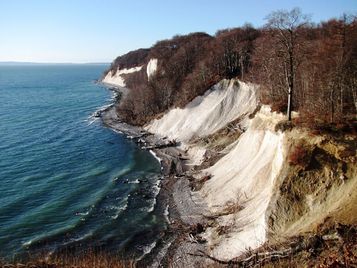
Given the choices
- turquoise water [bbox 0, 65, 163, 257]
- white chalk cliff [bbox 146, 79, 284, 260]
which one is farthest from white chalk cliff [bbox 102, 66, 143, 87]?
white chalk cliff [bbox 146, 79, 284, 260]

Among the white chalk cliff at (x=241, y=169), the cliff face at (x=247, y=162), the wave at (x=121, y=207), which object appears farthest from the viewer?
the wave at (x=121, y=207)

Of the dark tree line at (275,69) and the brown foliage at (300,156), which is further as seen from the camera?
the dark tree line at (275,69)

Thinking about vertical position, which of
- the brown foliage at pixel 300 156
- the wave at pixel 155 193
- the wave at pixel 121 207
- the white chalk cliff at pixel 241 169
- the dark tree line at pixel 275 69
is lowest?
the wave at pixel 121 207

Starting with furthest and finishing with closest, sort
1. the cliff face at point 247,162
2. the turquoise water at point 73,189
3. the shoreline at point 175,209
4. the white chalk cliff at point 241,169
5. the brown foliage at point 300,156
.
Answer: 1. the turquoise water at point 73,189
2. the shoreline at point 175,209
3. the white chalk cliff at point 241,169
4. the brown foliage at point 300,156
5. the cliff face at point 247,162

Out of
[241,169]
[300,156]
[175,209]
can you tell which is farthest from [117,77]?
[300,156]

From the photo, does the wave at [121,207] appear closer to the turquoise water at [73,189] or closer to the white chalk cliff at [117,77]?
the turquoise water at [73,189]

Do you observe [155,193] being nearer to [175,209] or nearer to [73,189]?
[175,209]

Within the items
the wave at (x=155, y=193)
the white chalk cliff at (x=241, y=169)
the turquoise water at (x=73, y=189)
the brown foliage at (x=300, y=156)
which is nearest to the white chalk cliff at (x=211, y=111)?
the white chalk cliff at (x=241, y=169)
